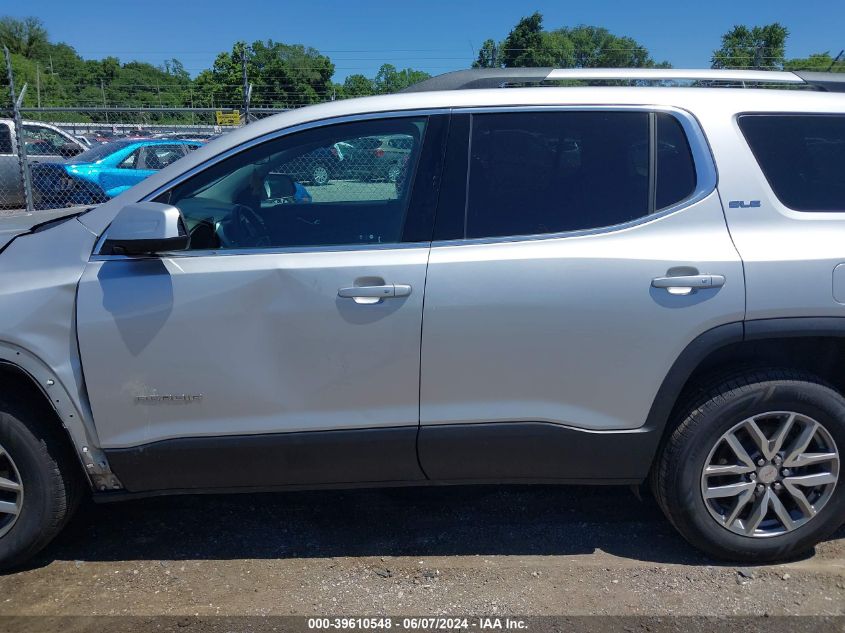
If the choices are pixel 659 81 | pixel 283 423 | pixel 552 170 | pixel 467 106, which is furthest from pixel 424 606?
pixel 659 81

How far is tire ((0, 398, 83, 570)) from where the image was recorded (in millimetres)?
2795

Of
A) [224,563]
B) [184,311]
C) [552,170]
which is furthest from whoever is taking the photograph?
[224,563]

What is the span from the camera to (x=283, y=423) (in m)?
2.79

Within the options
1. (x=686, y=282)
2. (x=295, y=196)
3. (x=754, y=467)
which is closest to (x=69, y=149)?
(x=295, y=196)

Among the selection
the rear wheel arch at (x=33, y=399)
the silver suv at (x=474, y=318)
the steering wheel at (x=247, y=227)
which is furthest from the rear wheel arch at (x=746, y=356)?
the rear wheel arch at (x=33, y=399)

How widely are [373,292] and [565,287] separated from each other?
724mm

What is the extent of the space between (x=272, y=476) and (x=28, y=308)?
1.12 metres

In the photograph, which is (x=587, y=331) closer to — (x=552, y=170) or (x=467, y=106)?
(x=552, y=170)

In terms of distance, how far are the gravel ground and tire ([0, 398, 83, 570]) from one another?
0.21 metres

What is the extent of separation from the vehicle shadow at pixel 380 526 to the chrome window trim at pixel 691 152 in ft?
4.53

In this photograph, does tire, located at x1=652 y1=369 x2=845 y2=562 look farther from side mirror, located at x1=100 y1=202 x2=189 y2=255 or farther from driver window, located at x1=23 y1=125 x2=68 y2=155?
driver window, located at x1=23 y1=125 x2=68 y2=155

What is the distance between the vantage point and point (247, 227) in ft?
9.57

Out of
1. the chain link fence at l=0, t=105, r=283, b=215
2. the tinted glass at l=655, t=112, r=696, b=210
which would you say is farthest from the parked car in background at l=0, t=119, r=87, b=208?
the tinted glass at l=655, t=112, r=696, b=210

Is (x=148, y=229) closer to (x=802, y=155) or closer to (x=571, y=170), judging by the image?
(x=571, y=170)
